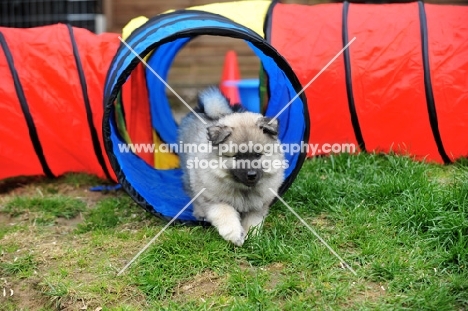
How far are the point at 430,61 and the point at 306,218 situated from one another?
5.87 ft

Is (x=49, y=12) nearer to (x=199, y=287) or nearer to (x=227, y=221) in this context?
(x=227, y=221)

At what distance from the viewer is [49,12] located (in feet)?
28.8

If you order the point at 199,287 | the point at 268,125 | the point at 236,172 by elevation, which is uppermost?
the point at 268,125

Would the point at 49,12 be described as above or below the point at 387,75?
below

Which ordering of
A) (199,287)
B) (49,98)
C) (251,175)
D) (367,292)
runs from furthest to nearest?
1. (49,98)
2. (251,175)
3. (199,287)
4. (367,292)

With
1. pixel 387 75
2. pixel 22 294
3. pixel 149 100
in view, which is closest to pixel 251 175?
pixel 22 294

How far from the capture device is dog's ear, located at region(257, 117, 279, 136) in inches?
150

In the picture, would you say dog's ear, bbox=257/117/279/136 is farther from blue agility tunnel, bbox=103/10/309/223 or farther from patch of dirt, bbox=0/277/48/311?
patch of dirt, bbox=0/277/48/311

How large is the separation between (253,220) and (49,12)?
6.18m

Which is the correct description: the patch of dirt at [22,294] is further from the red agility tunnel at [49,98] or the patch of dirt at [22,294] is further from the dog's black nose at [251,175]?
the red agility tunnel at [49,98]

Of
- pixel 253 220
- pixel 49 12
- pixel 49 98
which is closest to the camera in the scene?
pixel 253 220

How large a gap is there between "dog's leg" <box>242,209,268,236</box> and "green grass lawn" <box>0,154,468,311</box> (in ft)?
0.24

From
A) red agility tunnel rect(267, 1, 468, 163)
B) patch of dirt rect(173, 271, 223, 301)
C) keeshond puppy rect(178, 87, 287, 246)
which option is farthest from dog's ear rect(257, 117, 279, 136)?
red agility tunnel rect(267, 1, 468, 163)

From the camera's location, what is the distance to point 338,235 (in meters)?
3.79
